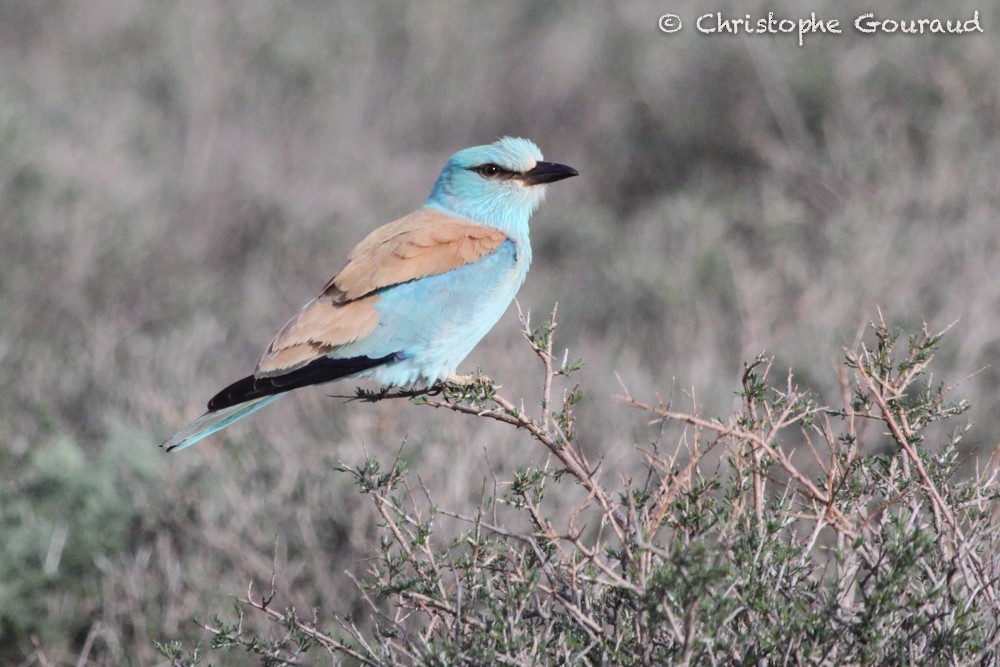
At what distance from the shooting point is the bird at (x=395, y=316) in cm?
383

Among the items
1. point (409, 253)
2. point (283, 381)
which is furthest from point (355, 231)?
point (283, 381)

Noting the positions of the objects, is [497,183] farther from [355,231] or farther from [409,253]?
[355,231]

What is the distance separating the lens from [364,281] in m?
4.00

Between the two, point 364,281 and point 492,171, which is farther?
point 492,171

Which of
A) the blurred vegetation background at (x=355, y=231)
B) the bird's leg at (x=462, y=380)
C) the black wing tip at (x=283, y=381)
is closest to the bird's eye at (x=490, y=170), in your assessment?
the bird's leg at (x=462, y=380)

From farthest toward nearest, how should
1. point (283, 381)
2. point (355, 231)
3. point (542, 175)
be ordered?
1. point (355, 231)
2. point (542, 175)
3. point (283, 381)

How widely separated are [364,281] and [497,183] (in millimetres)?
773

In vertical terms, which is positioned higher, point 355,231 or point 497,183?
point 497,183

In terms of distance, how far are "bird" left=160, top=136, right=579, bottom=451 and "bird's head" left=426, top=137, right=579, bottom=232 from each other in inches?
7.0

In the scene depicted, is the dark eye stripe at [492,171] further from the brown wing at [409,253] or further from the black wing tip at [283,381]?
the black wing tip at [283,381]

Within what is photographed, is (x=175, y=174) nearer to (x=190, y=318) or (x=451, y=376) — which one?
(x=190, y=318)

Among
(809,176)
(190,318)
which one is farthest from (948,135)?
(190,318)

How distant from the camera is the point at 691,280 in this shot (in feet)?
26.2

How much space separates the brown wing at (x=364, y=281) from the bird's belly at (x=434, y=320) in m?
0.04
